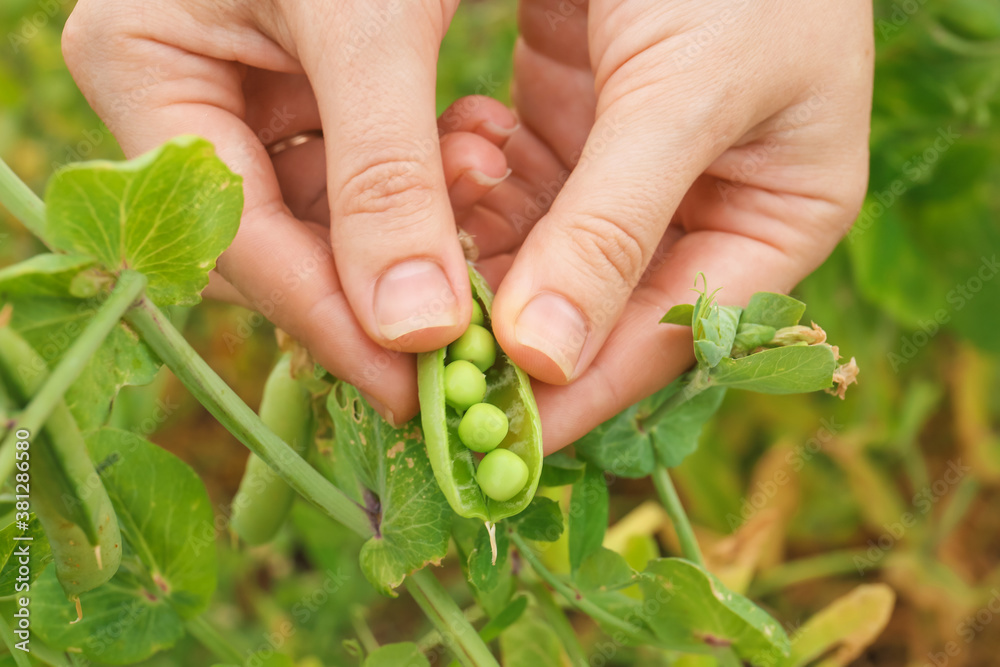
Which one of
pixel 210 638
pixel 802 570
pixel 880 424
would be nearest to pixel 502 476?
pixel 210 638

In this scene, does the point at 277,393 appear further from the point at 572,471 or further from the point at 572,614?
the point at 572,614

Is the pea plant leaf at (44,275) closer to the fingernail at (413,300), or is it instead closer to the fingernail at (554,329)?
the fingernail at (413,300)

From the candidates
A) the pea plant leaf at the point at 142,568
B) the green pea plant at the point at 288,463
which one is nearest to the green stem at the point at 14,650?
the green pea plant at the point at 288,463

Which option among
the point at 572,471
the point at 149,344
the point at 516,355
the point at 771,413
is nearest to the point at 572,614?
the point at 771,413

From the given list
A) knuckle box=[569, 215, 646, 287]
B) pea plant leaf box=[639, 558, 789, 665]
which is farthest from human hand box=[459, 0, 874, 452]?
pea plant leaf box=[639, 558, 789, 665]

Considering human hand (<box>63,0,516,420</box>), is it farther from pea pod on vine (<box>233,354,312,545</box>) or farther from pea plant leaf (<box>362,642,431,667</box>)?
pea plant leaf (<box>362,642,431,667</box>)

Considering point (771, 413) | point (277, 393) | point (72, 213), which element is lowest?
point (771, 413)

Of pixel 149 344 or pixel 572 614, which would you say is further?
pixel 572 614
